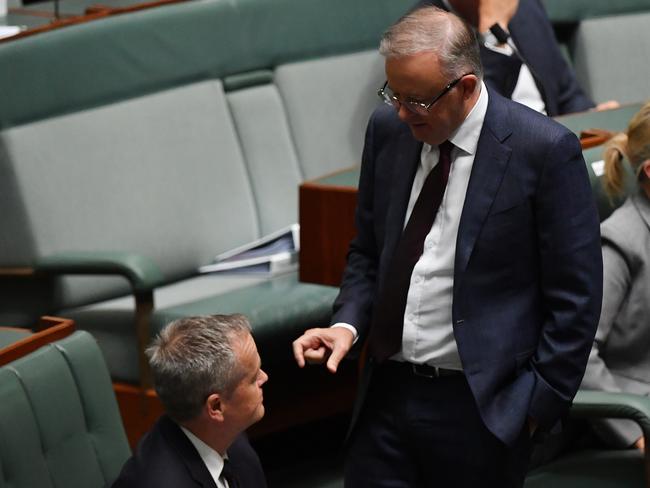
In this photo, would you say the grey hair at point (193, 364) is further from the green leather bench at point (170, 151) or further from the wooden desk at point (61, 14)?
the wooden desk at point (61, 14)

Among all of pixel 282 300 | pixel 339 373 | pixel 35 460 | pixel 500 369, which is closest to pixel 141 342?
pixel 282 300

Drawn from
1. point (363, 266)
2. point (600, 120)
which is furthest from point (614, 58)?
point (363, 266)

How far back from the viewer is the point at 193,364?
1915 mm

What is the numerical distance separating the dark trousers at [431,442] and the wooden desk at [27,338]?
0.52 meters

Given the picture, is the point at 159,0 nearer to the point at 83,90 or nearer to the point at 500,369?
the point at 83,90

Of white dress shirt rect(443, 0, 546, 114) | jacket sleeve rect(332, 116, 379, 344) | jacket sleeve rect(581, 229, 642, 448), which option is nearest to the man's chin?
jacket sleeve rect(332, 116, 379, 344)

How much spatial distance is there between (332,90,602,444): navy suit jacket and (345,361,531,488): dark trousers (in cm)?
5

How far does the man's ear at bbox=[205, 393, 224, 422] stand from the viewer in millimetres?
1906

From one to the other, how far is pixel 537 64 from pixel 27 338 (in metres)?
1.75

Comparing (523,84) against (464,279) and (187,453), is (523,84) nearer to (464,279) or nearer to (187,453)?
(464,279)

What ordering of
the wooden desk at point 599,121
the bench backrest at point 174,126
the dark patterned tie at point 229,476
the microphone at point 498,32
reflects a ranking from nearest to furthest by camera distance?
the dark patterned tie at point 229,476, the wooden desk at point 599,121, the bench backrest at point 174,126, the microphone at point 498,32

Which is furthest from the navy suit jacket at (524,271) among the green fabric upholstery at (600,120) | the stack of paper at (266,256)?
the stack of paper at (266,256)

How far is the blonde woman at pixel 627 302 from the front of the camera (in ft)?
7.86

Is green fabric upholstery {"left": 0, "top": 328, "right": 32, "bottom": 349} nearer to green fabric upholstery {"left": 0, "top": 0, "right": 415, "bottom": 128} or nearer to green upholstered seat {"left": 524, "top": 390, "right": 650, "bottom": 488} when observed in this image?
green upholstered seat {"left": 524, "top": 390, "right": 650, "bottom": 488}
